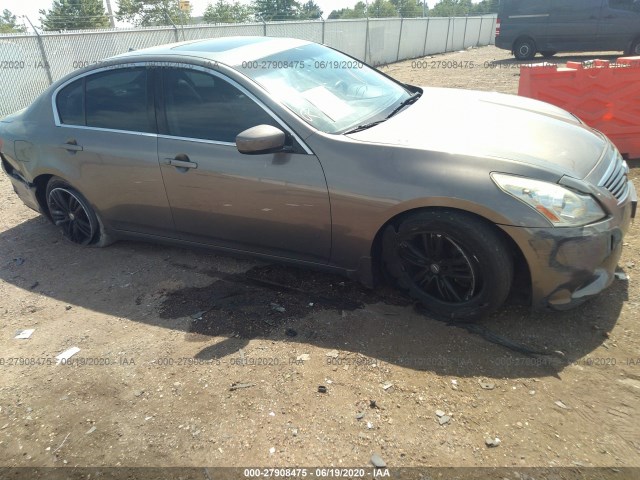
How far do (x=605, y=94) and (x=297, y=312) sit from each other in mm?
4560

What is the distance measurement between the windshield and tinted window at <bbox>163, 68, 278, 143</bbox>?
0.18 meters

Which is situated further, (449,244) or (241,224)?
(241,224)

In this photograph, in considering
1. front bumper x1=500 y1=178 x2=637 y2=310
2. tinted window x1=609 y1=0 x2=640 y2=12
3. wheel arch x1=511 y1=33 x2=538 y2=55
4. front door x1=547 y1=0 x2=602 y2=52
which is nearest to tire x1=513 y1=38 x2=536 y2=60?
wheel arch x1=511 y1=33 x2=538 y2=55

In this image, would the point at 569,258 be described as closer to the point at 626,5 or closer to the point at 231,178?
the point at 231,178

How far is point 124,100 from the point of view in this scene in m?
3.83

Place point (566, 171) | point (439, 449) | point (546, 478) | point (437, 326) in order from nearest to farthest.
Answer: point (546, 478)
point (439, 449)
point (566, 171)
point (437, 326)

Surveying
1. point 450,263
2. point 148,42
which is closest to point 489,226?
point 450,263

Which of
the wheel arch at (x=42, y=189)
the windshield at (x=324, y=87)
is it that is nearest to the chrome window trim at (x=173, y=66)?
A: the windshield at (x=324, y=87)

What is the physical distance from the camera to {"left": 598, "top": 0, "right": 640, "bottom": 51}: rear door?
14.2 metres

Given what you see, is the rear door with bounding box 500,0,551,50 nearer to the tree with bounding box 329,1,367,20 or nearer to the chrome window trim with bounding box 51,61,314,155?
the chrome window trim with bounding box 51,61,314,155

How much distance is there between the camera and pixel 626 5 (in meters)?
14.3

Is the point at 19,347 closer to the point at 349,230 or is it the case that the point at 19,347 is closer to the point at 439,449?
the point at 349,230

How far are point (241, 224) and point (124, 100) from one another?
1.46 m

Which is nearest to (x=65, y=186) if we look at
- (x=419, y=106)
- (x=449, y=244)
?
(x=419, y=106)
